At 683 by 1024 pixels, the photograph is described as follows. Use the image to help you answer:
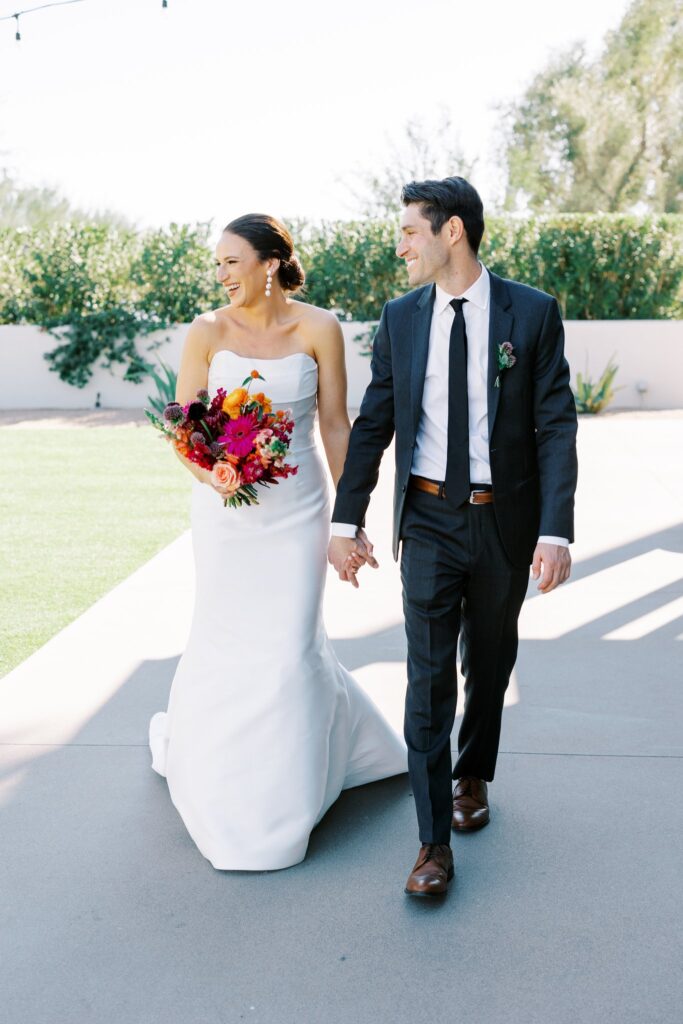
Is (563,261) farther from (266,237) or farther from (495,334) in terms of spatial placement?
(495,334)

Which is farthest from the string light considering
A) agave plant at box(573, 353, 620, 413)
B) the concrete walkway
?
agave plant at box(573, 353, 620, 413)

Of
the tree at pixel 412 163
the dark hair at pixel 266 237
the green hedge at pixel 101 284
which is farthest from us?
the tree at pixel 412 163

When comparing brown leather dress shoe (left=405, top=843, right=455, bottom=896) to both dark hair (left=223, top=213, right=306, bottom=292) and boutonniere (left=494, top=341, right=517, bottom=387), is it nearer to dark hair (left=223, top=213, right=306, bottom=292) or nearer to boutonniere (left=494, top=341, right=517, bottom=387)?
boutonniere (left=494, top=341, right=517, bottom=387)

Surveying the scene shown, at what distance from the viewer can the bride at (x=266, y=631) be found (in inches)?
148

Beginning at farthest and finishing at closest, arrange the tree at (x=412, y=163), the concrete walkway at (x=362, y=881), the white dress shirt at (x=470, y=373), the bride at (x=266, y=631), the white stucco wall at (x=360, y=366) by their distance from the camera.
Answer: the tree at (x=412, y=163) < the white stucco wall at (x=360, y=366) < the bride at (x=266, y=631) < the white dress shirt at (x=470, y=373) < the concrete walkway at (x=362, y=881)

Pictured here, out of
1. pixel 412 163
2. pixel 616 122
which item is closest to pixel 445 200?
pixel 412 163

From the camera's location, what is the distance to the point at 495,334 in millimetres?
3400

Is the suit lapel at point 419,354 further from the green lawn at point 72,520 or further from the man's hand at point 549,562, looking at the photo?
the green lawn at point 72,520

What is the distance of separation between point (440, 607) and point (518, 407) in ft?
2.19

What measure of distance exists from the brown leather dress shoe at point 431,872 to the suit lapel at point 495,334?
1287 millimetres

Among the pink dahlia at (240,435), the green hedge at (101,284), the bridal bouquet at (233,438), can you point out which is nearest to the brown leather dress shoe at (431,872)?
the bridal bouquet at (233,438)

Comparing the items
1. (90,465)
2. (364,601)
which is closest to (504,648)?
(364,601)

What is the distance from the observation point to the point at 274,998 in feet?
9.52

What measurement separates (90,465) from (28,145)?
113 feet
